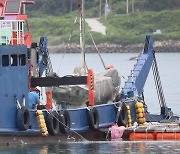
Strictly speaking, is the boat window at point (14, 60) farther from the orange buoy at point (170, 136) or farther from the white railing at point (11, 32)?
the orange buoy at point (170, 136)

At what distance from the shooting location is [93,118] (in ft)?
117

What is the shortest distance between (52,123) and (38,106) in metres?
0.69

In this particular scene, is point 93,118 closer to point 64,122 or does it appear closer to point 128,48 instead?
point 64,122

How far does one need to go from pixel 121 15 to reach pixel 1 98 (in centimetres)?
11173

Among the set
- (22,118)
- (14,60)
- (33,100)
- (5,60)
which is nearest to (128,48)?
(33,100)

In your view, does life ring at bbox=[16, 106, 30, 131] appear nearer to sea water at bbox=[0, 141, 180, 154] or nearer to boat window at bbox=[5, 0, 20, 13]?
sea water at bbox=[0, 141, 180, 154]

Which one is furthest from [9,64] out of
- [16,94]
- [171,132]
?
[171,132]

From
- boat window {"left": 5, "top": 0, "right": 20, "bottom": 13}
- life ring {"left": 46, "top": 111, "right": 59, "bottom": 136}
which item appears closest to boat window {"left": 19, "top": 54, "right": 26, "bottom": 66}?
boat window {"left": 5, "top": 0, "right": 20, "bottom": 13}

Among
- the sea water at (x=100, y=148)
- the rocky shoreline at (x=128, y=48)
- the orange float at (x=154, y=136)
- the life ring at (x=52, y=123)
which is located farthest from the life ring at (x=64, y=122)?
the rocky shoreline at (x=128, y=48)

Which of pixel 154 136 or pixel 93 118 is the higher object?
pixel 93 118

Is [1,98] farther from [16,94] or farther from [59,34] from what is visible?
[59,34]

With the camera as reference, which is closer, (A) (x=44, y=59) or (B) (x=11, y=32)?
(B) (x=11, y=32)

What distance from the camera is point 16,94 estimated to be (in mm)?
33781

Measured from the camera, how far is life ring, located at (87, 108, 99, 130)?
35.6m
